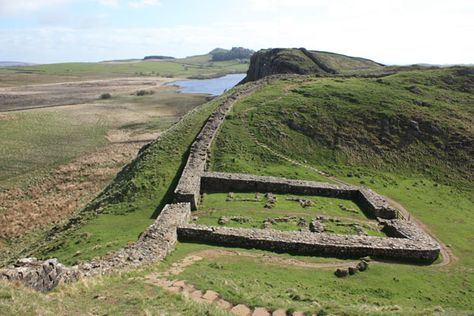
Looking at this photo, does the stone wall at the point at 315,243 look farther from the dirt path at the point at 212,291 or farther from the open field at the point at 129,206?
the open field at the point at 129,206

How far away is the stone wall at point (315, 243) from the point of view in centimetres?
2708

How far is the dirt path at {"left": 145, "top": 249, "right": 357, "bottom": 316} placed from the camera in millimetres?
16984

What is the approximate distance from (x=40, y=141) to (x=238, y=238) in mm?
62126

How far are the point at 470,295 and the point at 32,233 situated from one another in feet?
130

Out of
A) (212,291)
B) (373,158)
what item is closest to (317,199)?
(373,158)

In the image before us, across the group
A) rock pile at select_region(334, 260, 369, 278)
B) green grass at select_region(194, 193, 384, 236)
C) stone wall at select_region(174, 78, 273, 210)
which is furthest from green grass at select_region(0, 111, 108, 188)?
rock pile at select_region(334, 260, 369, 278)

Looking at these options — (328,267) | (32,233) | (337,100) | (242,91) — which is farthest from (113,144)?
(328,267)

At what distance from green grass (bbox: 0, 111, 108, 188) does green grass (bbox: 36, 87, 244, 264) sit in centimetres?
2362

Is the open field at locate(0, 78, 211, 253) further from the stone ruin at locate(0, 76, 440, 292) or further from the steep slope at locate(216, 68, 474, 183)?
the steep slope at locate(216, 68, 474, 183)

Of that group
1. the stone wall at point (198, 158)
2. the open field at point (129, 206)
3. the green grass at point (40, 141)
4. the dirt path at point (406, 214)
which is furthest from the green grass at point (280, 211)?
the green grass at point (40, 141)

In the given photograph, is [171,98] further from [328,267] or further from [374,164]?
[328,267]

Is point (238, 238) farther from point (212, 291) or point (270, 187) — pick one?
point (270, 187)

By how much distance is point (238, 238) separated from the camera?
27.7 meters

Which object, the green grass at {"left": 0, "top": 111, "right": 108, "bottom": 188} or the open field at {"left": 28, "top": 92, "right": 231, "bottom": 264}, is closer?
the open field at {"left": 28, "top": 92, "right": 231, "bottom": 264}
